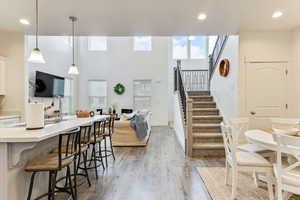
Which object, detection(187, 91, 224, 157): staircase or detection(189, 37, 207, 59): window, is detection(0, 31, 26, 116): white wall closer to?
detection(187, 91, 224, 157): staircase

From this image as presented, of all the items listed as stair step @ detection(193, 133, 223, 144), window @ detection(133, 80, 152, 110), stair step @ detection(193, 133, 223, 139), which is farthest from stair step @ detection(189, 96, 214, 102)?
window @ detection(133, 80, 152, 110)

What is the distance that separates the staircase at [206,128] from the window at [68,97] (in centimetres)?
558

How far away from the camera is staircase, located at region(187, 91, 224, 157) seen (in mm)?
4586

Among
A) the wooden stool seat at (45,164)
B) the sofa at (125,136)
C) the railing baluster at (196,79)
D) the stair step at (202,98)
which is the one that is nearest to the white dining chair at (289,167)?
the wooden stool seat at (45,164)

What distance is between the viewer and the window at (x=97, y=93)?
32.7 feet

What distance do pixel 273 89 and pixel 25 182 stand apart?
4916 mm

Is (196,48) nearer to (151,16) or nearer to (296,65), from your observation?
(296,65)

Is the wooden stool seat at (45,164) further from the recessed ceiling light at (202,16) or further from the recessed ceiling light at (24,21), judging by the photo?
the recessed ceiling light at (202,16)

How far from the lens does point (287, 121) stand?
3344 mm

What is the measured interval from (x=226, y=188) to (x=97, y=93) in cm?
822

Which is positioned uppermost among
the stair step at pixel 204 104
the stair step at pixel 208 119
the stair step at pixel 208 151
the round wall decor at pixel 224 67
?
the round wall decor at pixel 224 67

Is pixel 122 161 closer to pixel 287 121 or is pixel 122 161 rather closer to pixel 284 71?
pixel 287 121

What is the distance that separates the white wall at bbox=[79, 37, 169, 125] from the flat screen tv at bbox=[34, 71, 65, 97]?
2.50 m

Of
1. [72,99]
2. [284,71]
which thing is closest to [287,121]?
[284,71]
